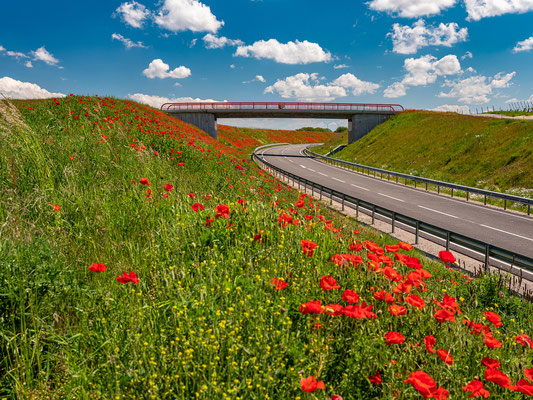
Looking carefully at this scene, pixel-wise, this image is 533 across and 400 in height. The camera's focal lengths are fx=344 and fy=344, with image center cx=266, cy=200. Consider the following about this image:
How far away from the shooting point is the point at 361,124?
52.4 m

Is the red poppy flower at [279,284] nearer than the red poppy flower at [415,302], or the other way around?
the red poppy flower at [415,302]

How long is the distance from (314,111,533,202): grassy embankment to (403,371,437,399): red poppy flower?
899 inches

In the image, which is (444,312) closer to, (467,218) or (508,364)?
(508,364)

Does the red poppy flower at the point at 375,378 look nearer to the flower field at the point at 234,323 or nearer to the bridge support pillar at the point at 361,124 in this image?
the flower field at the point at 234,323

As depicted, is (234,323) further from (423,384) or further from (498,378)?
(498,378)

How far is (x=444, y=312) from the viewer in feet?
8.38

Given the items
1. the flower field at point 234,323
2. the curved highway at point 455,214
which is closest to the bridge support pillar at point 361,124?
the curved highway at point 455,214

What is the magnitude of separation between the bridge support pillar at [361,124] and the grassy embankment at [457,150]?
9.73 feet

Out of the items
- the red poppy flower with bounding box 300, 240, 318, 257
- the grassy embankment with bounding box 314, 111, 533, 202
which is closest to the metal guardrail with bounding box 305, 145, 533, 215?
the grassy embankment with bounding box 314, 111, 533, 202

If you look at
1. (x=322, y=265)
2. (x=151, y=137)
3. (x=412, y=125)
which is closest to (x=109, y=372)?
(x=322, y=265)

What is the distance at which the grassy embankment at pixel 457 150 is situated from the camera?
23.5 metres

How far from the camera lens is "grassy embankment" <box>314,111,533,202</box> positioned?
77.0 ft

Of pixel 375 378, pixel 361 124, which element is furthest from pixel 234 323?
pixel 361 124

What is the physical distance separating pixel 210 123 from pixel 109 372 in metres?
49.1
